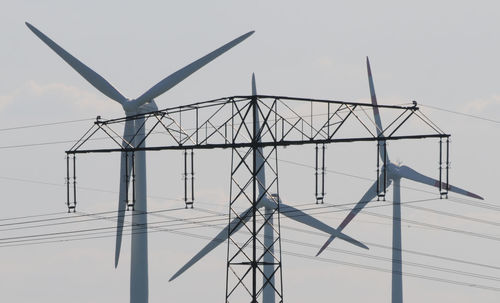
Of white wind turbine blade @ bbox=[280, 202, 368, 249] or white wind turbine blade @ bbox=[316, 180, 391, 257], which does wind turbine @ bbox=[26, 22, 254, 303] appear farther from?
white wind turbine blade @ bbox=[316, 180, 391, 257]

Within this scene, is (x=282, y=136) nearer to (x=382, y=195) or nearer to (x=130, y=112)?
(x=382, y=195)

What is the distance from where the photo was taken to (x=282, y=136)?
227 ft

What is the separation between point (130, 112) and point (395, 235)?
26.5 meters

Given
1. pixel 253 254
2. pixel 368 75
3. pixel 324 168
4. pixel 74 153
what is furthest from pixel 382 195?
pixel 368 75

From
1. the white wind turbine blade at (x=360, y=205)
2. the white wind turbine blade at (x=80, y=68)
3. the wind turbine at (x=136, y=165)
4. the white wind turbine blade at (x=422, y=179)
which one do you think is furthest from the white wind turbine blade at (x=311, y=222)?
the white wind turbine blade at (x=80, y=68)

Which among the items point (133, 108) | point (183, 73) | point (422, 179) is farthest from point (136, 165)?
point (422, 179)

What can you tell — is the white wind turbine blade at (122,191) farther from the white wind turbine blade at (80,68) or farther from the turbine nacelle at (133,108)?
the white wind turbine blade at (80,68)

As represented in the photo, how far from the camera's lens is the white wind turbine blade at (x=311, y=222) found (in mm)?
107438

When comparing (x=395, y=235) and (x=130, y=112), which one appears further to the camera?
(x=395, y=235)

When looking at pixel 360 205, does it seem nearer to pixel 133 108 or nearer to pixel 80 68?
pixel 133 108

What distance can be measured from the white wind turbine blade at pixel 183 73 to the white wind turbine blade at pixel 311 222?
17.3m

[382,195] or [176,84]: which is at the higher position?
[176,84]

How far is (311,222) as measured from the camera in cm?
10788

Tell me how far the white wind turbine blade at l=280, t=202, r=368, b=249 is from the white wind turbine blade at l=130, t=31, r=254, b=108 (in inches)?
679
